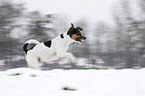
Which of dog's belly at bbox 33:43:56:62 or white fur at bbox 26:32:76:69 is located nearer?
white fur at bbox 26:32:76:69

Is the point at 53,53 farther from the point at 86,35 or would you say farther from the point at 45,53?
the point at 86,35

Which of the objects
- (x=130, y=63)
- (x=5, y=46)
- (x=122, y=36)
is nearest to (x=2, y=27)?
(x=5, y=46)
